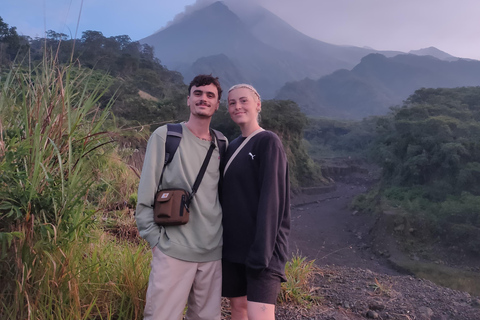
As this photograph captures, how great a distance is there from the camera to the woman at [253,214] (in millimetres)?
1780

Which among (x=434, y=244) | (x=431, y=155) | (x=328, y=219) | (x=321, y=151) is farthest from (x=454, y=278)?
(x=321, y=151)

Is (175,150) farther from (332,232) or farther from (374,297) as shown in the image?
(332,232)

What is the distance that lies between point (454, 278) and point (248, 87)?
46.3 feet

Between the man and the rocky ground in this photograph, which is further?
the rocky ground

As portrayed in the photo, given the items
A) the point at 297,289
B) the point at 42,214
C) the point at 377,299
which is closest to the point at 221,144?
the point at 42,214

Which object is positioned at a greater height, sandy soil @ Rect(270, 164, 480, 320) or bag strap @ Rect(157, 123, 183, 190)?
bag strap @ Rect(157, 123, 183, 190)

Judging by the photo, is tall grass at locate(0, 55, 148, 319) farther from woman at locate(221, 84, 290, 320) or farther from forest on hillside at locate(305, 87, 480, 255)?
forest on hillside at locate(305, 87, 480, 255)

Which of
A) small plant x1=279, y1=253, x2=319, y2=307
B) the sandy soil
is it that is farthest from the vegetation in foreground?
the sandy soil

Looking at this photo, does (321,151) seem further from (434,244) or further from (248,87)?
(248,87)

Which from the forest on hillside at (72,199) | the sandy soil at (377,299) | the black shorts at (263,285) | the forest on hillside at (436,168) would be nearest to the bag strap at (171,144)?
the forest on hillside at (72,199)

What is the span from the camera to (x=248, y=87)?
2.00m

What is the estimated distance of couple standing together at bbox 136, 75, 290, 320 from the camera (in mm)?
1797

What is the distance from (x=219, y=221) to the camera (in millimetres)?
1949

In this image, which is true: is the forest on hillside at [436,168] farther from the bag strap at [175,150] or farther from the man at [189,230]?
the bag strap at [175,150]
